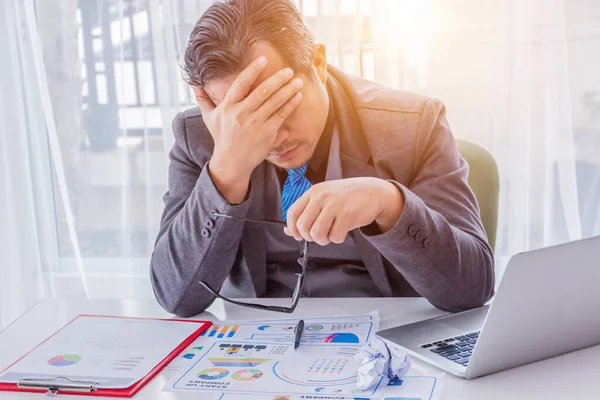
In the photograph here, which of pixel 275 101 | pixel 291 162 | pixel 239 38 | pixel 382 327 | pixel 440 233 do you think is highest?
pixel 239 38

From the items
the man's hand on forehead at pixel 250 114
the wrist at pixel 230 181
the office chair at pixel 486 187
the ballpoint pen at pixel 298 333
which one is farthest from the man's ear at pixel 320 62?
the ballpoint pen at pixel 298 333

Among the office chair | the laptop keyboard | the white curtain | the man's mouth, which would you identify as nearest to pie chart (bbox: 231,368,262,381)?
the laptop keyboard

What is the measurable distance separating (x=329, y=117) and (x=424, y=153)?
20 centimetres

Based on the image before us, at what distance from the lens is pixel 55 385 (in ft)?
3.12

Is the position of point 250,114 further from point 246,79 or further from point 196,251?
point 196,251

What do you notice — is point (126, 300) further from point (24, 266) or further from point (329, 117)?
point (24, 266)

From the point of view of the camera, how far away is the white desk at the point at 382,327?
88cm

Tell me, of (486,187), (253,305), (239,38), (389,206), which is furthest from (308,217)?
(486,187)

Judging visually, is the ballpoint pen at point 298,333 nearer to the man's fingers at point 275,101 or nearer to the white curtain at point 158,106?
the man's fingers at point 275,101

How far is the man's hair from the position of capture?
3.96 ft

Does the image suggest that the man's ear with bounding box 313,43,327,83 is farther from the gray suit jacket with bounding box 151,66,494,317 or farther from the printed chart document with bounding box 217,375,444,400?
the printed chart document with bounding box 217,375,444,400

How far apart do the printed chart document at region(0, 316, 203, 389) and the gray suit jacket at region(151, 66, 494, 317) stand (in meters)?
0.11

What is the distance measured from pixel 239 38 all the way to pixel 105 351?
531 millimetres

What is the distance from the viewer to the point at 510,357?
0.92 m
